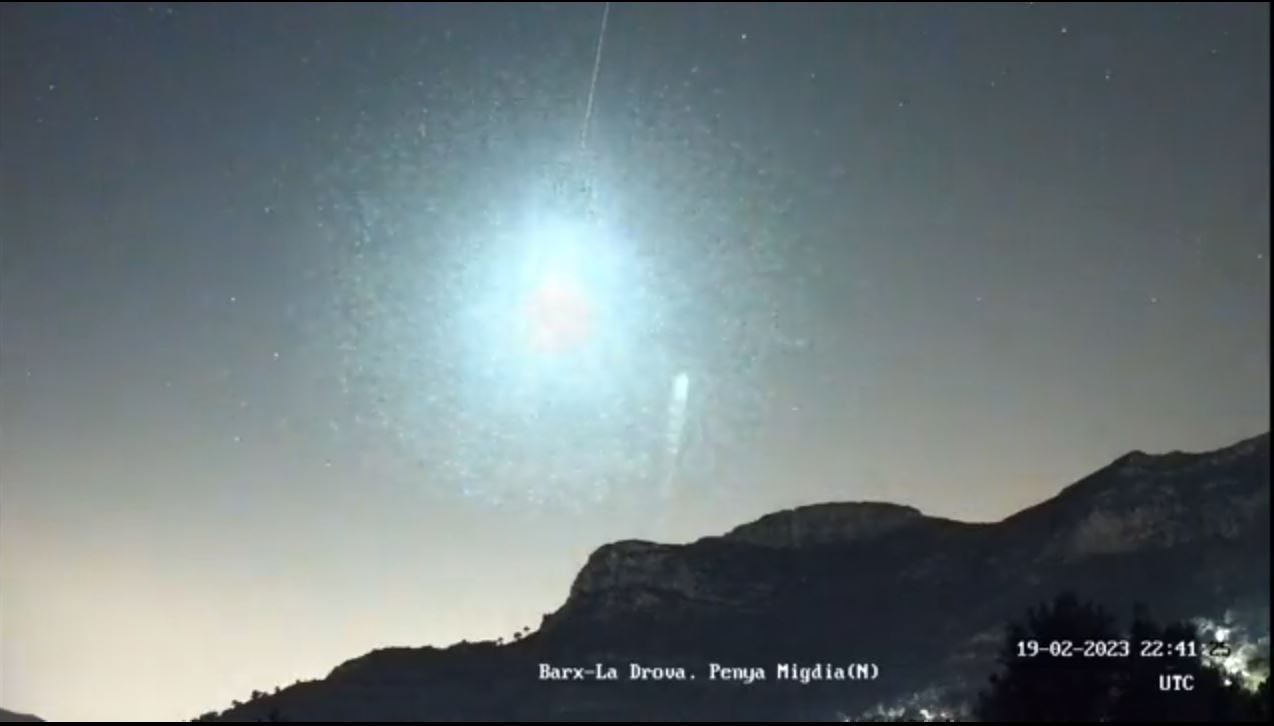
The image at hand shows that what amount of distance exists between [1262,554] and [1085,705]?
6.69 meters

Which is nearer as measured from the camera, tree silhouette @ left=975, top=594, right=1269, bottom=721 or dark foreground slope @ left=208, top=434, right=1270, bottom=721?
tree silhouette @ left=975, top=594, right=1269, bottom=721

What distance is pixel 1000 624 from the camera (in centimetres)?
4128

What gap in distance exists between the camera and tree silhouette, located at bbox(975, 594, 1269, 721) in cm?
2856

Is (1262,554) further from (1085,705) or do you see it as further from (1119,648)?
(1085,705)

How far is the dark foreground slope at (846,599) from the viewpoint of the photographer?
35.4 metres

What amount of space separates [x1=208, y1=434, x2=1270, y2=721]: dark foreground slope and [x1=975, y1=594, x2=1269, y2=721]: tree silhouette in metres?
1.89

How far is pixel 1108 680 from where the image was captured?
2977cm

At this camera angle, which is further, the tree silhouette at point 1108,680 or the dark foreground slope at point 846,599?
the dark foreground slope at point 846,599

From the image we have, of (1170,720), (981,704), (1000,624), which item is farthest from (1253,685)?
(1000,624)

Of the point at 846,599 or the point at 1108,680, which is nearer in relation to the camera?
the point at 1108,680

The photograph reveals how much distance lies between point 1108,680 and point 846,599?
25.8m

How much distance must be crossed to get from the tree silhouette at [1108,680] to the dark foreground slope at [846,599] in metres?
1.89

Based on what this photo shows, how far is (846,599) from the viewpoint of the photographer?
55219 mm

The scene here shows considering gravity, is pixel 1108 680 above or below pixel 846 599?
below
